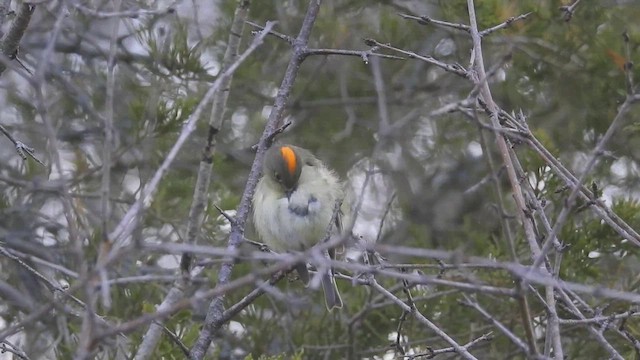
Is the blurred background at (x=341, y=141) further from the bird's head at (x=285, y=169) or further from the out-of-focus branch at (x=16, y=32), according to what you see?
the out-of-focus branch at (x=16, y=32)

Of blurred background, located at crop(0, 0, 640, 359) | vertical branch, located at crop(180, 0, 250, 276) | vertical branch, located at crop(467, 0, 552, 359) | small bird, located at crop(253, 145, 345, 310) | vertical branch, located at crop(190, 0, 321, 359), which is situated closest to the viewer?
vertical branch, located at crop(467, 0, 552, 359)

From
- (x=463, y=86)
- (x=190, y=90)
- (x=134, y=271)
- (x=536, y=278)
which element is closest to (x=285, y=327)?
(x=134, y=271)

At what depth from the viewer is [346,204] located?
202 inches

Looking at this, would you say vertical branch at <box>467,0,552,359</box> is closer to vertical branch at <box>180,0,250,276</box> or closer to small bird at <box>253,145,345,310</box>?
vertical branch at <box>180,0,250,276</box>

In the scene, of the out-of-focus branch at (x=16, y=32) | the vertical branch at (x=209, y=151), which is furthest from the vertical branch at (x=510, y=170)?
the out-of-focus branch at (x=16, y=32)

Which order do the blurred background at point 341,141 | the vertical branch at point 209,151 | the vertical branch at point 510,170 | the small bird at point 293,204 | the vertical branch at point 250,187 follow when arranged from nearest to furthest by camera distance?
the vertical branch at point 510,170 → the vertical branch at point 250,187 → the vertical branch at point 209,151 → the small bird at point 293,204 → the blurred background at point 341,141

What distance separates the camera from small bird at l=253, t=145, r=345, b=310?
480 cm

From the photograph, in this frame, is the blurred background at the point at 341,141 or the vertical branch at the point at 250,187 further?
the blurred background at the point at 341,141

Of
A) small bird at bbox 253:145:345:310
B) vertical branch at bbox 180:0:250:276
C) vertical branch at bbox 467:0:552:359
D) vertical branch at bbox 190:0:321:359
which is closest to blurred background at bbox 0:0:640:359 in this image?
small bird at bbox 253:145:345:310

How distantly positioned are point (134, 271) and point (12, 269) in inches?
27.4

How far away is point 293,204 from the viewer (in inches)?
190

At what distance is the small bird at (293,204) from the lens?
4805 mm

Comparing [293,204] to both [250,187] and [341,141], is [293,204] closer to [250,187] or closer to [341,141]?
[250,187]

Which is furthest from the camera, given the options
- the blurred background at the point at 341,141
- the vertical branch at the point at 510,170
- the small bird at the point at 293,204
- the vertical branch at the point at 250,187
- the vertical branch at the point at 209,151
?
the blurred background at the point at 341,141
